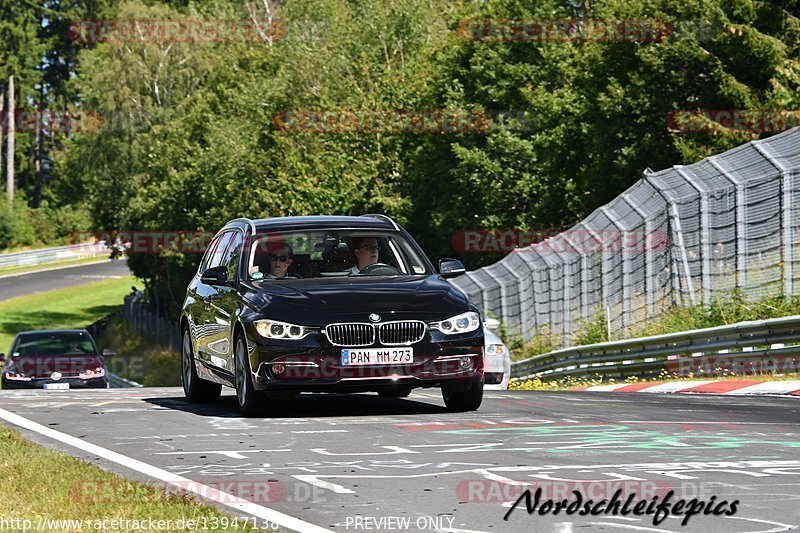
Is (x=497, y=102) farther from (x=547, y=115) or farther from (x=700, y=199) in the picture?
(x=700, y=199)

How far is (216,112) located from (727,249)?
53755 mm

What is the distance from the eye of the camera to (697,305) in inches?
904

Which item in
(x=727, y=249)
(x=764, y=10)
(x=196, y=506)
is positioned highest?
(x=764, y=10)

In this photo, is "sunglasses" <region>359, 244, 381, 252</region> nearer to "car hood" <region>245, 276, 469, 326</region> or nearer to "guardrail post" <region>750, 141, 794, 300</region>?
"car hood" <region>245, 276, 469, 326</region>

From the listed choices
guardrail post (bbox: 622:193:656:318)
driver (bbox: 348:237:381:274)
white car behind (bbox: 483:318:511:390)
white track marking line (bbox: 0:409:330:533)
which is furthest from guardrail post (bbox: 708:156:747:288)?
white track marking line (bbox: 0:409:330:533)

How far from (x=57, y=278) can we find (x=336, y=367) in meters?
86.3

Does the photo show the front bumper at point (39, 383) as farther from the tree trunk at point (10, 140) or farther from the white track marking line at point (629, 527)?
the tree trunk at point (10, 140)

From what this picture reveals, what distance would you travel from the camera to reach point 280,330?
1184 centimetres

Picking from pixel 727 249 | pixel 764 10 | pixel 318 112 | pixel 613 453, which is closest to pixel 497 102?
pixel 318 112

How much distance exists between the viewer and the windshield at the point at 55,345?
28141 millimetres

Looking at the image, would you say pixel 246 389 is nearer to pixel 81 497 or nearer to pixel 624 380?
pixel 81 497

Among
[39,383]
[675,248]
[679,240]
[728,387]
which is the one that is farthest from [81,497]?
[39,383]

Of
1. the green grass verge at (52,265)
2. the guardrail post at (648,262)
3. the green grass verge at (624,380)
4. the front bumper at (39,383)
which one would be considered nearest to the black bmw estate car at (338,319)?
the green grass verge at (624,380)

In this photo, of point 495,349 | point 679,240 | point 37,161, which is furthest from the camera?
point 37,161
